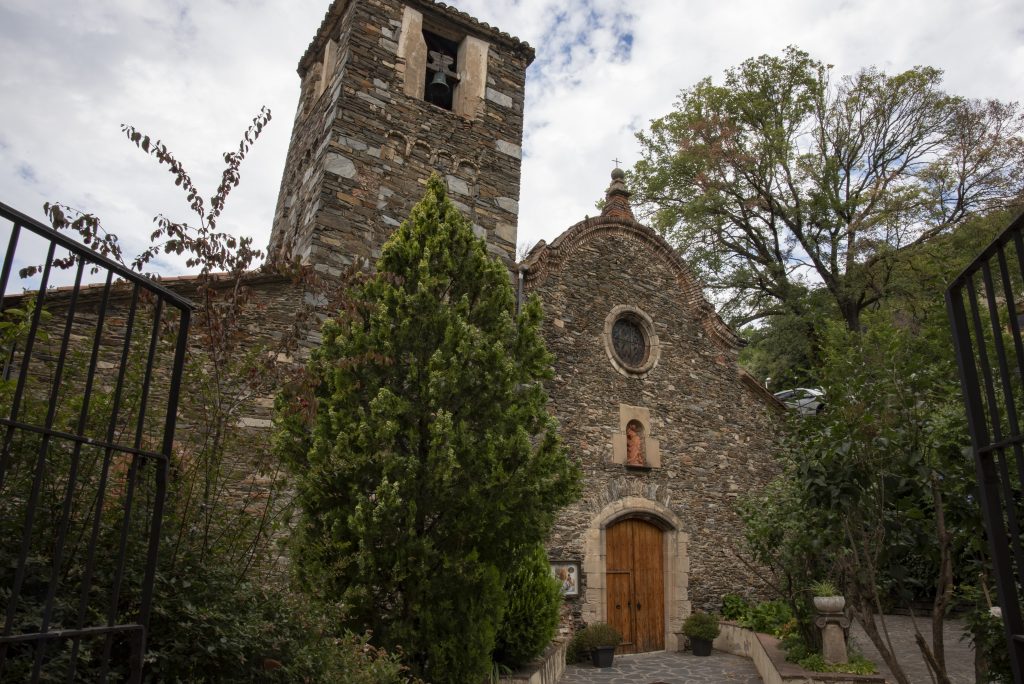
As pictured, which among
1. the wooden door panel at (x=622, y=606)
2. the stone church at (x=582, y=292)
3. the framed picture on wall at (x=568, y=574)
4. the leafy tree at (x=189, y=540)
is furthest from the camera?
the wooden door panel at (x=622, y=606)

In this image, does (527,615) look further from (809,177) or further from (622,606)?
(809,177)

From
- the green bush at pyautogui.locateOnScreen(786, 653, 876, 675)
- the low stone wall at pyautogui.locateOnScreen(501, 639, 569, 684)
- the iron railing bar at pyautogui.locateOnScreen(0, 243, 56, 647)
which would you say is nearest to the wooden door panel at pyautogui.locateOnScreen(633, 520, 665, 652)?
the low stone wall at pyautogui.locateOnScreen(501, 639, 569, 684)

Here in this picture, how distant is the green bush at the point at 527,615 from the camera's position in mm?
7480

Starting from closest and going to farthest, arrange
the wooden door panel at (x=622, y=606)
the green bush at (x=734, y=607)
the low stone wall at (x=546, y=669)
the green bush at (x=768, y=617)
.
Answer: the low stone wall at (x=546, y=669), the green bush at (x=768, y=617), the wooden door panel at (x=622, y=606), the green bush at (x=734, y=607)

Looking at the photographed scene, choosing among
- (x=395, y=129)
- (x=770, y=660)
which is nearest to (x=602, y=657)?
(x=770, y=660)

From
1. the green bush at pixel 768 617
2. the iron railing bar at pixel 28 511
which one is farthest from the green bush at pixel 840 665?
the iron railing bar at pixel 28 511

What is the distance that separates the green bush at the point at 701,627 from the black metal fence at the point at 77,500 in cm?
882

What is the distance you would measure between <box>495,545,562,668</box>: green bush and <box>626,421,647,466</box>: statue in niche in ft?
12.3

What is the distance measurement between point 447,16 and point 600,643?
29.7ft

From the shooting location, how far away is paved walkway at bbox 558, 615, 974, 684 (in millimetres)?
8641

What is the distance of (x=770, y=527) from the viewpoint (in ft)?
29.0

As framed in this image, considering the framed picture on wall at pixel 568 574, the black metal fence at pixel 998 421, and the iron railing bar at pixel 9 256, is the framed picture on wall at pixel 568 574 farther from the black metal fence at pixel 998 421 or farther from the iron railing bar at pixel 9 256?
the iron railing bar at pixel 9 256

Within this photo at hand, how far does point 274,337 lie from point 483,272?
2378mm

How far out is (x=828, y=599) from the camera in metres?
7.76
